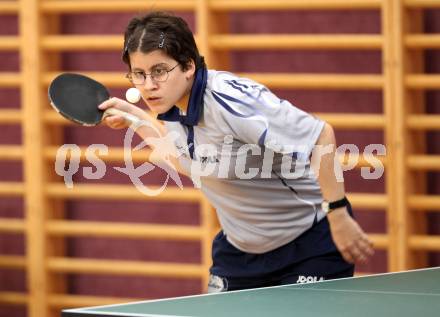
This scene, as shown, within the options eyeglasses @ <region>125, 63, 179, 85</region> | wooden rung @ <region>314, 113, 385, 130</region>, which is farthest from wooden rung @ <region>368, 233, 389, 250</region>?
eyeglasses @ <region>125, 63, 179, 85</region>

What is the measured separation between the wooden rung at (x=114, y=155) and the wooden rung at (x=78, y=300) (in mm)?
713

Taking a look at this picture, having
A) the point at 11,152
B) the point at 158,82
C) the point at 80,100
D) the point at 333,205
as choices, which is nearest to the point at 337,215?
the point at 333,205

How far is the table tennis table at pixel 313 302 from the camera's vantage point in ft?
7.39

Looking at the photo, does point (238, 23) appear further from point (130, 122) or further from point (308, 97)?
point (130, 122)

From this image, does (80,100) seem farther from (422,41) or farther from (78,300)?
(78,300)

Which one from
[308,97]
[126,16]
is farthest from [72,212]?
[308,97]

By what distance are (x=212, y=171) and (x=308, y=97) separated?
1.67m

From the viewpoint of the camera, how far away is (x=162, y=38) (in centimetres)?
283

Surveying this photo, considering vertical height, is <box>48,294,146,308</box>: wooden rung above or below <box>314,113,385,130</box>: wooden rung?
below

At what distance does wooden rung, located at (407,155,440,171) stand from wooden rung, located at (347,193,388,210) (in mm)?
192

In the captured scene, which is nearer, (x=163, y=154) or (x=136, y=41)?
(x=136, y=41)

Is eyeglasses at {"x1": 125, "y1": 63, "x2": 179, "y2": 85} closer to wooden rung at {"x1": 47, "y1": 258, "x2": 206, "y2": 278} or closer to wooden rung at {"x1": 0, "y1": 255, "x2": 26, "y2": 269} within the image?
wooden rung at {"x1": 47, "y1": 258, "x2": 206, "y2": 278}

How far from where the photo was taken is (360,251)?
2777mm

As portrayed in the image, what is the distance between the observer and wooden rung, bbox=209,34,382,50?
13.7ft
